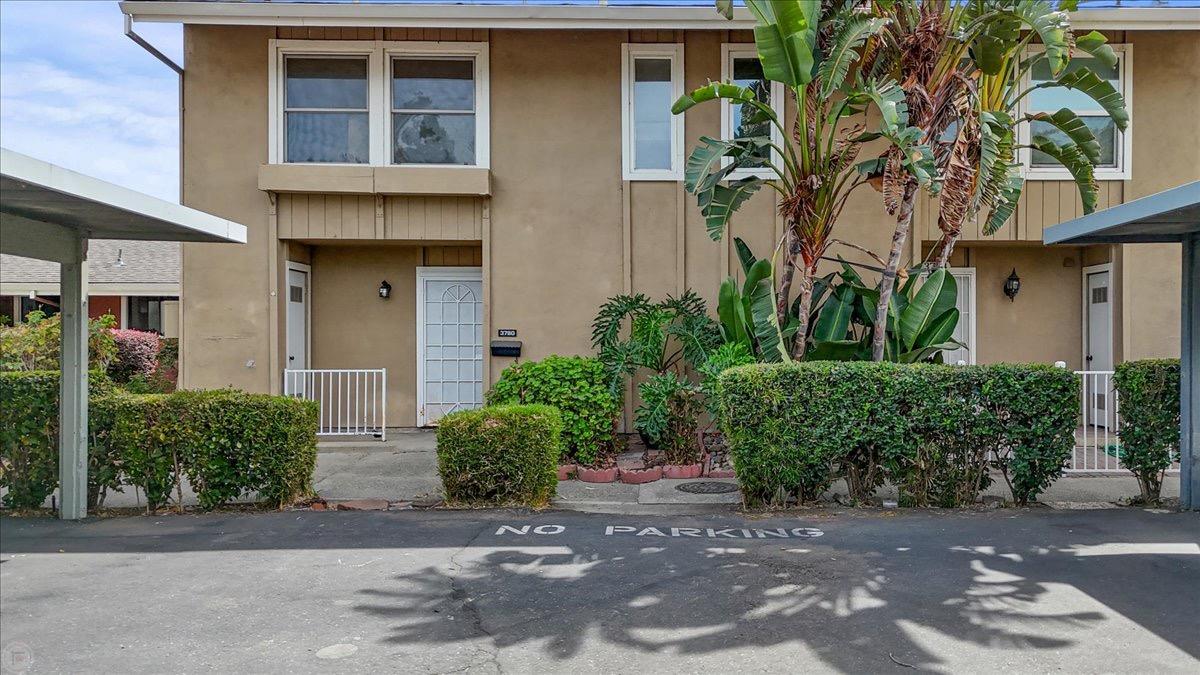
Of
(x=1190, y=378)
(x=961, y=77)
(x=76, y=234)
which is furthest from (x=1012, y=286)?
(x=76, y=234)

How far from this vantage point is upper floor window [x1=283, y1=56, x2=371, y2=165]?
10750 millimetres

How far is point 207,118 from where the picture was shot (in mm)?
10641

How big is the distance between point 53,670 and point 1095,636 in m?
5.05

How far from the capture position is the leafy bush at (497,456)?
6984mm

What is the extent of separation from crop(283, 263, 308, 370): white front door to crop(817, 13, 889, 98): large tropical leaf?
7356 millimetres

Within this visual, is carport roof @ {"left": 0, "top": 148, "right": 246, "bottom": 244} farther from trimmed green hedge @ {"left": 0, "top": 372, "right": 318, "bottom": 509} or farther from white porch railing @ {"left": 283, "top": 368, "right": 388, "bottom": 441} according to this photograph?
white porch railing @ {"left": 283, "top": 368, "right": 388, "bottom": 441}

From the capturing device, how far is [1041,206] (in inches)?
429

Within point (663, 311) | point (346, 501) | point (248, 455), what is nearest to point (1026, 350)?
point (663, 311)

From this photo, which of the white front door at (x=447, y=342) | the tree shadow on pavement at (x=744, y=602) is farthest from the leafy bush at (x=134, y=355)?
the tree shadow on pavement at (x=744, y=602)

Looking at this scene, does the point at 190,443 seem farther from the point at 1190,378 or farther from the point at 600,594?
the point at 1190,378

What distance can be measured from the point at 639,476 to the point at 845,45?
14.9 feet

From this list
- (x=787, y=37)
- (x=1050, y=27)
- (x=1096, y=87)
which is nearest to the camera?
(x=787, y=37)

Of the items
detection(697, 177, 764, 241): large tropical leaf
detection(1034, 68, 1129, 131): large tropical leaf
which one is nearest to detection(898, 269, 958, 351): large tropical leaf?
detection(697, 177, 764, 241): large tropical leaf

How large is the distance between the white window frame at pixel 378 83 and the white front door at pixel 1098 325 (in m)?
8.57
